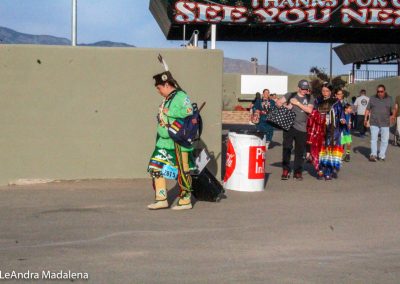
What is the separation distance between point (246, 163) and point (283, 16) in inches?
391

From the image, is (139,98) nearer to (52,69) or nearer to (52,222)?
(52,69)

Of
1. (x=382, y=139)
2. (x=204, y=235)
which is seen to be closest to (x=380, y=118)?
(x=382, y=139)

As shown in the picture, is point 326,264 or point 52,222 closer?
point 326,264

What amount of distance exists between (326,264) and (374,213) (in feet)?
9.67

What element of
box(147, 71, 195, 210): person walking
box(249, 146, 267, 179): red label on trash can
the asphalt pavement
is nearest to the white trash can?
box(249, 146, 267, 179): red label on trash can

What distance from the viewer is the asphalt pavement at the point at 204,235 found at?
5973 millimetres

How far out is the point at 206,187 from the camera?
379 inches

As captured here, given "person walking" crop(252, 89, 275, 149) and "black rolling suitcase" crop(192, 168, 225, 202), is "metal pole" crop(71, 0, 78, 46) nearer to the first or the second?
"black rolling suitcase" crop(192, 168, 225, 202)

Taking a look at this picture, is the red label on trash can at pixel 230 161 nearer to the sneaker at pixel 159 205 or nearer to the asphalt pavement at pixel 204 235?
the asphalt pavement at pixel 204 235

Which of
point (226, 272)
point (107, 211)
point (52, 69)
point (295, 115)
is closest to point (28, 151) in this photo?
point (52, 69)

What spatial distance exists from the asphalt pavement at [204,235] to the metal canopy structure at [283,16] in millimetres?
8619

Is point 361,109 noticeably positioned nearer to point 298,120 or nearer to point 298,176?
point 298,176

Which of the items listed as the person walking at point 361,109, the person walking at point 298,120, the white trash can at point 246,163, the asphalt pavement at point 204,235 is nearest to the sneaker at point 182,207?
the asphalt pavement at point 204,235

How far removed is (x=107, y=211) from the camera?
29.2ft
